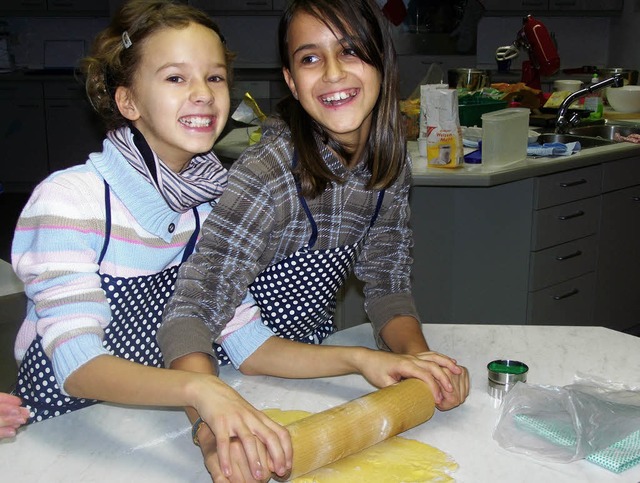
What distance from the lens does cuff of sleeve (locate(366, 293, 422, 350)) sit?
1.28 meters

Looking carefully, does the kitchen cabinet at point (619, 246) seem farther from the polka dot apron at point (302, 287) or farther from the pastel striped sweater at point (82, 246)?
the pastel striped sweater at point (82, 246)

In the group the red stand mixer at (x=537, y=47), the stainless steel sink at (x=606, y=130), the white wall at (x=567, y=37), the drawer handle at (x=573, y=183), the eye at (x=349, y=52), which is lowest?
the drawer handle at (x=573, y=183)

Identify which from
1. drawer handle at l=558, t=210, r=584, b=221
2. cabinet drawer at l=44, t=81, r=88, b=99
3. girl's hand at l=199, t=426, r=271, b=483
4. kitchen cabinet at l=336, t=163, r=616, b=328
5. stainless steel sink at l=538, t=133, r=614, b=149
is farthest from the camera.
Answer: cabinet drawer at l=44, t=81, r=88, b=99

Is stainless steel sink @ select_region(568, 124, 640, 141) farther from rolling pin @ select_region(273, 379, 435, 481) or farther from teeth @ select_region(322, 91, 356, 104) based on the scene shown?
rolling pin @ select_region(273, 379, 435, 481)

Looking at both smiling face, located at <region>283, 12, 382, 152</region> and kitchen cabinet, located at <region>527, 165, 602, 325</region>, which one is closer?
smiling face, located at <region>283, 12, 382, 152</region>

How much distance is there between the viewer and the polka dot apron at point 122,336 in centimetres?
114

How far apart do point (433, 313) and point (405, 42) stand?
3436mm

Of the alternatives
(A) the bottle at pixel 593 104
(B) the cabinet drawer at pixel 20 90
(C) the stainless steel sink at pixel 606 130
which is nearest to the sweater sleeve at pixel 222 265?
(C) the stainless steel sink at pixel 606 130

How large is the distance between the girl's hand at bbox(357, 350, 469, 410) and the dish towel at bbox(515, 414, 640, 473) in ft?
0.30

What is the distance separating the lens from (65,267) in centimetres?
101

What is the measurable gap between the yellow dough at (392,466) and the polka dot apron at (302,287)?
1.26 feet

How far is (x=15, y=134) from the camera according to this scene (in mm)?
5711

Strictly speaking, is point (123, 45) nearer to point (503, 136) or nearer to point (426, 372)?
point (426, 372)

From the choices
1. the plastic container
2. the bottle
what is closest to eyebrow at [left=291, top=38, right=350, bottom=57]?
the plastic container
